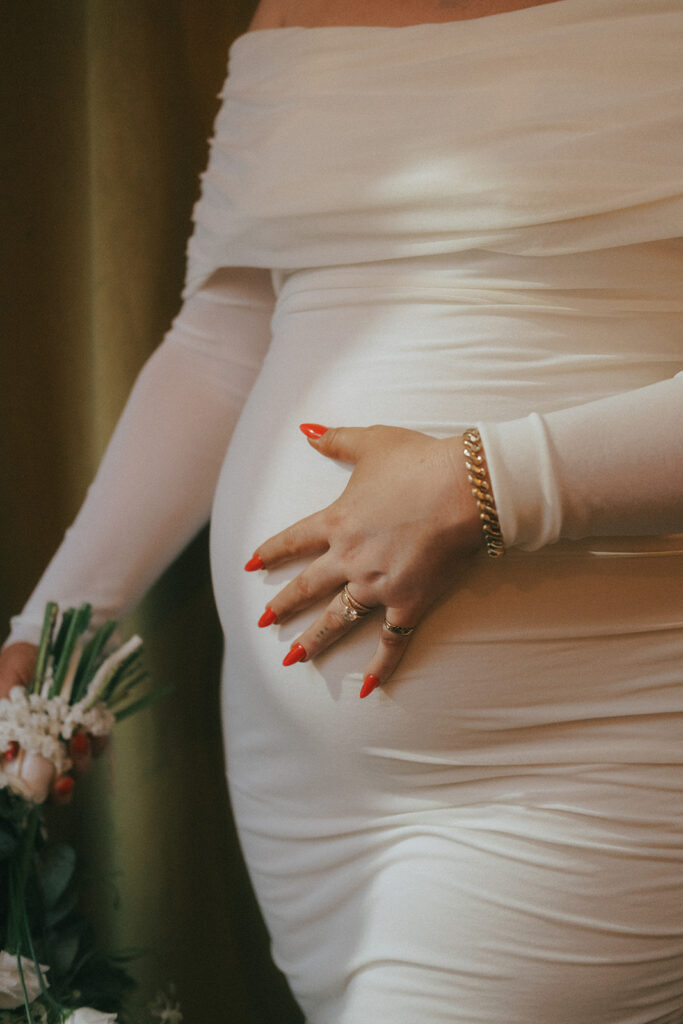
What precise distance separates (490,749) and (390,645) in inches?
5.2

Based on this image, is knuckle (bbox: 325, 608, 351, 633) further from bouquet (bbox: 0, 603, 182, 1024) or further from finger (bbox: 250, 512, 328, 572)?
bouquet (bbox: 0, 603, 182, 1024)

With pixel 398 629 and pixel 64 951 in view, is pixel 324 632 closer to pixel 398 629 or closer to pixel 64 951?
pixel 398 629

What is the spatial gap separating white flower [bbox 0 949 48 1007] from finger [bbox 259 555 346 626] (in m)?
0.41

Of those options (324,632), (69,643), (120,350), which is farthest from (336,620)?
(120,350)

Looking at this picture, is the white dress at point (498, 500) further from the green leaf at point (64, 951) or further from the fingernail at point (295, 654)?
the green leaf at point (64, 951)

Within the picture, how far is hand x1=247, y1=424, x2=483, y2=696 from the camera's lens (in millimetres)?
613

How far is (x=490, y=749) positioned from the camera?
68cm

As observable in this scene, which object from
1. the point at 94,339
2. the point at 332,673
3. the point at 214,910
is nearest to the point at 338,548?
the point at 332,673

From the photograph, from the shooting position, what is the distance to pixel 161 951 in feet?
3.71

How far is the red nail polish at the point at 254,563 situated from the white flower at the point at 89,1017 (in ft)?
1.32

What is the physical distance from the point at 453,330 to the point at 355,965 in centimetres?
57

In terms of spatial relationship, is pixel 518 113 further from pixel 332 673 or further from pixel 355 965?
→ pixel 355 965

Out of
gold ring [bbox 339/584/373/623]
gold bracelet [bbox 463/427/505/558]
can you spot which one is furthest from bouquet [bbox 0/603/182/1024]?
gold bracelet [bbox 463/427/505/558]

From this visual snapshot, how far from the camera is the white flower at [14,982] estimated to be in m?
0.74
